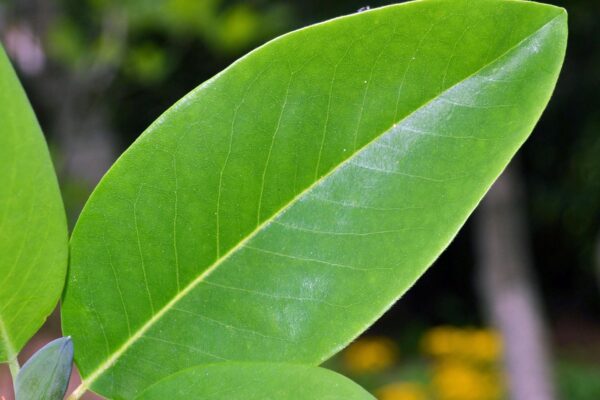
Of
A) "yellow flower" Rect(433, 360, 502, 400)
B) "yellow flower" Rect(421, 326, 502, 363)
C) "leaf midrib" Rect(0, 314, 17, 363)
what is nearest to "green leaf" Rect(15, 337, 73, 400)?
"leaf midrib" Rect(0, 314, 17, 363)

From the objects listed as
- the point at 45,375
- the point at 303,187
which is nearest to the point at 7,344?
the point at 45,375

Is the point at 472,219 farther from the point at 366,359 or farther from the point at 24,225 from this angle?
the point at 24,225

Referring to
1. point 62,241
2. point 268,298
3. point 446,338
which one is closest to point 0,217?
point 62,241

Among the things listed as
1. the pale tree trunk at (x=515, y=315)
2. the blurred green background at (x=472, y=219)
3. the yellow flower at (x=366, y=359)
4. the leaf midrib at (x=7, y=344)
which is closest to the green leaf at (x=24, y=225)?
the leaf midrib at (x=7, y=344)

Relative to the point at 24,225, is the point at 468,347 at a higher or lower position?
lower

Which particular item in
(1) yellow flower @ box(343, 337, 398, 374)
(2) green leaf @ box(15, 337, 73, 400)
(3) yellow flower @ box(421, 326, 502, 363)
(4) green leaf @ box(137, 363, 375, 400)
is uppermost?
(4) green leaf @ box(137, 363, 375, 400)

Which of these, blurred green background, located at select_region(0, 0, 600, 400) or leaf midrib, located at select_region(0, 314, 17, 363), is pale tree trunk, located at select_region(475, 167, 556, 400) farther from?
leaf midrib, located at select_region(0, 314, 17, 363)

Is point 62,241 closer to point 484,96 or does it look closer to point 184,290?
point 184,290
